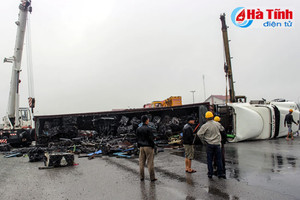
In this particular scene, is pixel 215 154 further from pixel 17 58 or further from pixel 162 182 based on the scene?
pixel 17 58

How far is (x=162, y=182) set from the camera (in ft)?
20.5

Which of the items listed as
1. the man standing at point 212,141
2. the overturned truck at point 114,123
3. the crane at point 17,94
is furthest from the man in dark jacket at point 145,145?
the crane at point 17,94

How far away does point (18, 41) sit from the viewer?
1720cm

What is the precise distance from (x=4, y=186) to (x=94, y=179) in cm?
240

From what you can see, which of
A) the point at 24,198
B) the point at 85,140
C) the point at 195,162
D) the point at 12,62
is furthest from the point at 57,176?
the point at 12,62

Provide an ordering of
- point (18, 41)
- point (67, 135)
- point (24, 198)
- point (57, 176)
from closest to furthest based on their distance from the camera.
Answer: point (24, 198) < point (57, 176) < point (67, 135) < point (18, 41)

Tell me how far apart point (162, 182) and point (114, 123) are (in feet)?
35.3

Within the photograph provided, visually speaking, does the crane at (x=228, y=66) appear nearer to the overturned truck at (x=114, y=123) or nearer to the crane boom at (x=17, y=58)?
the overturned truck at (x=114, y=123)

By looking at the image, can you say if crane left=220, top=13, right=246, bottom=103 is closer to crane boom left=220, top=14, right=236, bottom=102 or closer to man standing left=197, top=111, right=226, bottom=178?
crane boom left=220, top=14, right=236, bottom=102

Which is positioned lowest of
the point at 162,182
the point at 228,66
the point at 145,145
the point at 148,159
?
the point at 162,182

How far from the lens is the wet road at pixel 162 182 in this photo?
5281 millimetres

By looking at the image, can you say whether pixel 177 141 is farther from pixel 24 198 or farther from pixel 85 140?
pixel 24 198

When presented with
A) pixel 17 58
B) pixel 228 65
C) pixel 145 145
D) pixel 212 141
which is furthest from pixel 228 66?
pixel 17 58

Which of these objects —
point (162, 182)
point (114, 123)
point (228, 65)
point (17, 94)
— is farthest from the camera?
point (228, 65)
